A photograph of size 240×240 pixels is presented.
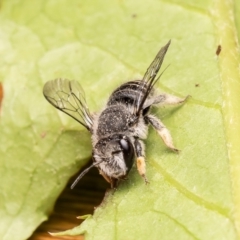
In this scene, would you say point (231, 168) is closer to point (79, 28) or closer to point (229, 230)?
point (229, 230)

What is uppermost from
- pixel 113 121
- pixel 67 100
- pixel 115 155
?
pixel 67 100

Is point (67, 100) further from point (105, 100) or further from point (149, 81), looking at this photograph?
point (149, 81)

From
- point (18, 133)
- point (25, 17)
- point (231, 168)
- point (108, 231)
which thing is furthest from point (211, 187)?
point (25, 17)

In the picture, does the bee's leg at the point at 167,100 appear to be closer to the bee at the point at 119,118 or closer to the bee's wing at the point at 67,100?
the bee at the point at 119,118

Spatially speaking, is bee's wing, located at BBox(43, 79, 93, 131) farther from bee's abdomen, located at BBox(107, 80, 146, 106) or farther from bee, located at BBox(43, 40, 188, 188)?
bee's abdomen, located at BBox(107, 80, 146, 106)

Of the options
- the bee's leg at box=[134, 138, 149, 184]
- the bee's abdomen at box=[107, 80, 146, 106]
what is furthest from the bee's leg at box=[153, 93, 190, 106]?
the bee's leg at box=[134, 138, 149, 184]

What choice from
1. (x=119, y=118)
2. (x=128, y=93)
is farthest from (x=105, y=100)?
(x=119, y=118)

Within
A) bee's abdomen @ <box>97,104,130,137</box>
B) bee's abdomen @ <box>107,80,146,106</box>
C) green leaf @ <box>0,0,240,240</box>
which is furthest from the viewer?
bee's abdomen @ <box>107,80,146,106</box>
